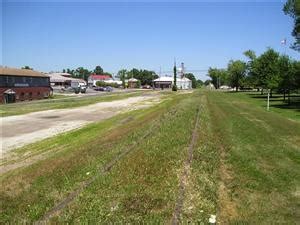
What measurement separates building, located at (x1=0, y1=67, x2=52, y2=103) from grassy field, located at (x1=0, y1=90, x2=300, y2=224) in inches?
2017

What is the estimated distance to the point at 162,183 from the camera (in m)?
9.91

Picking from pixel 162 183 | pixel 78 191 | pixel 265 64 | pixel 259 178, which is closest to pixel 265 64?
pixel 265 64

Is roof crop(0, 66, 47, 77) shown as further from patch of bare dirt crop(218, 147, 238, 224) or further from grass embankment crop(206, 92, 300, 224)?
patch of bare dirt crop(218, 147, 238, 224)

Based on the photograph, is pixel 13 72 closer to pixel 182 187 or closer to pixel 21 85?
pixel 21 85

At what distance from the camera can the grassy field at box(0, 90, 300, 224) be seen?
7879mm

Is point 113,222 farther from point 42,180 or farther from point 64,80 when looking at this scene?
point 64,80

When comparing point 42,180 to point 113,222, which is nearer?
point 113,222

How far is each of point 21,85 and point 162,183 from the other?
6299 cm

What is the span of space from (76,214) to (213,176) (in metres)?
Answer: 4.28

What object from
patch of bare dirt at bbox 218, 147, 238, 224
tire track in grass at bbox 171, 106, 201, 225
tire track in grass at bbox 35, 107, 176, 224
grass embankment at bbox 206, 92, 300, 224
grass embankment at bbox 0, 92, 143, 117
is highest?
tire track in grass at bbox 171, 106, 201, 225

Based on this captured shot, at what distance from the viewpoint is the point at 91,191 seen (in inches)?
368

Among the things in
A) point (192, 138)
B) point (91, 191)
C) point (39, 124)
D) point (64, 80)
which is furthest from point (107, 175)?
point (64, 80)

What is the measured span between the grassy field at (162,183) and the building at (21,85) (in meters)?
51.2

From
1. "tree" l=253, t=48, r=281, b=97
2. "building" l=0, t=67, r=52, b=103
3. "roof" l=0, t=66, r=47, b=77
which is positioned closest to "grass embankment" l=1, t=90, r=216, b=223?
"tree" l=253, t=48, r=281, b=97
